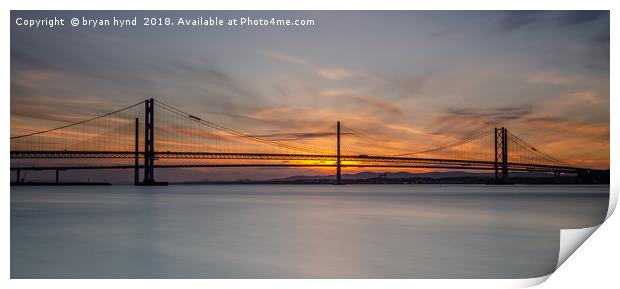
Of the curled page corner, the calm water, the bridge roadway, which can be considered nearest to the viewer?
the calm water

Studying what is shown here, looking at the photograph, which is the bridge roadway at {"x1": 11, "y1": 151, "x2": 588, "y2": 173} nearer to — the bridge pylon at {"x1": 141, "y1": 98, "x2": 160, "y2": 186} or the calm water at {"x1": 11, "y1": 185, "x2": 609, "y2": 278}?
the bridge pylon at {"x1": 141, "y1": 98, "x2": 160, "y2": 186}

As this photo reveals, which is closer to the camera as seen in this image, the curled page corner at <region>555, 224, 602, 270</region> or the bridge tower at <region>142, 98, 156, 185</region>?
the curled page corner at <region>555, 224, 602, 270</region>

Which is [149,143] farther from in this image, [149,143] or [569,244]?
[569,244]

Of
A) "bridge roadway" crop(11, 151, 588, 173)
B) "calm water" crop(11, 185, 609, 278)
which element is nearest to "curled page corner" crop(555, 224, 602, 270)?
"calm water" crop(11, 185, 609, 278)

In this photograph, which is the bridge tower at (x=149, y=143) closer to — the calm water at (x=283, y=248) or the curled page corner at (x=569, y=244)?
the calm water at (x=283, y=248)

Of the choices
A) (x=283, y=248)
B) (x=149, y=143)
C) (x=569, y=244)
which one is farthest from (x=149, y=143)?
(x=569, y=244)

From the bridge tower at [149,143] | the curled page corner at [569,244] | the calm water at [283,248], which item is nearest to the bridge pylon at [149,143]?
the bridge tower at [149,143]
